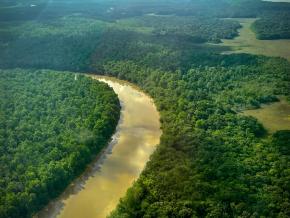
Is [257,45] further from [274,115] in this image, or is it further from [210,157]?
[210,157]

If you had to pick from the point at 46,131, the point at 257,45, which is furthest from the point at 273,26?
the point at 46,131

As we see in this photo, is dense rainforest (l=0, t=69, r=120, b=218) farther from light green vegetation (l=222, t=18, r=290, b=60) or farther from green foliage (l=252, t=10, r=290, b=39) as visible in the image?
green foliage (l=252, t=10, r=290, b=39)

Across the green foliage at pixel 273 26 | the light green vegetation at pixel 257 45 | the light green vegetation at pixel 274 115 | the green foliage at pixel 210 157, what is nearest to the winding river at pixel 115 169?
the green foliage at pixel 210 157

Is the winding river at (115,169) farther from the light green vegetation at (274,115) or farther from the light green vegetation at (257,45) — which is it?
the light green vegetation at (257,45)

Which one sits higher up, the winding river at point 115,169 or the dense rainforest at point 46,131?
the dense rainforest at point 46,131

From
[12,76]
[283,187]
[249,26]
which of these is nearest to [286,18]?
[249,26]

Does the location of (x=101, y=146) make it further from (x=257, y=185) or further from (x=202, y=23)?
(x=202, y=23)
